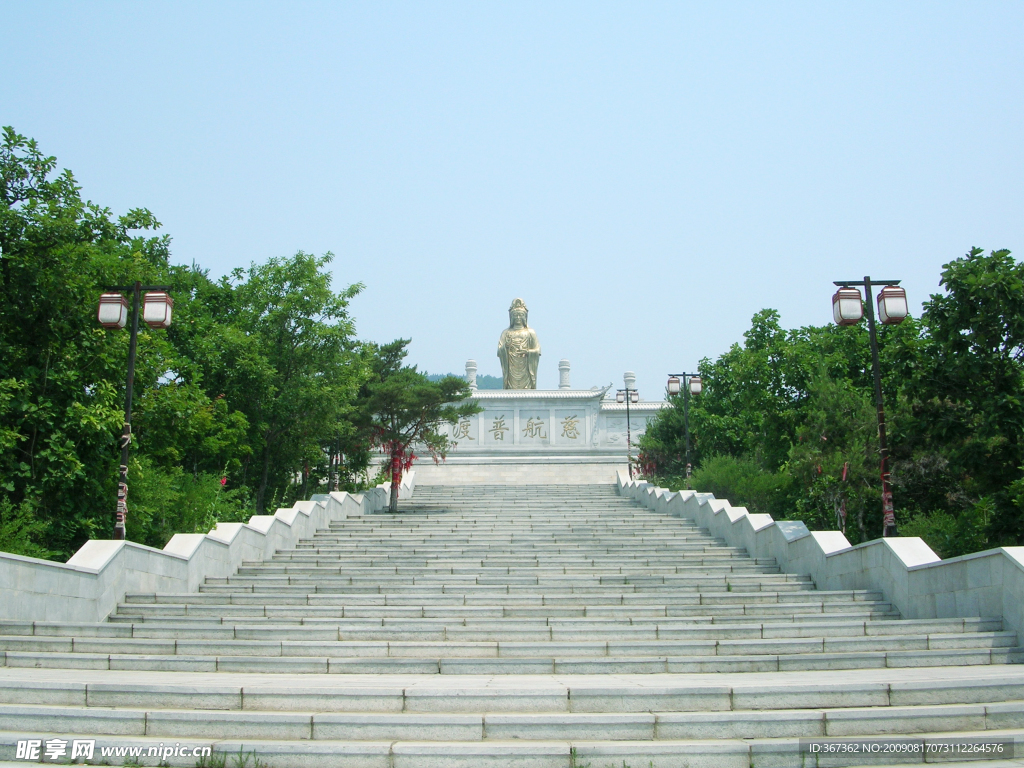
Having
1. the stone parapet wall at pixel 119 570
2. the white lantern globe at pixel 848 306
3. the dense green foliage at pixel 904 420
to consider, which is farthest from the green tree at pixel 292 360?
the white lantern globe at pixel 848 306

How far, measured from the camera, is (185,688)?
6.82 m

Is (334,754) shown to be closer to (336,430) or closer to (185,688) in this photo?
(185,688)

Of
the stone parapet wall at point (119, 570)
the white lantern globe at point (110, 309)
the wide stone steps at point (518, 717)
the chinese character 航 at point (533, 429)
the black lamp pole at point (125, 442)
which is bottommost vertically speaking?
the wide stone steps at point (518, 717)

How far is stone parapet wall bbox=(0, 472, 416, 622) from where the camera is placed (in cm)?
1005

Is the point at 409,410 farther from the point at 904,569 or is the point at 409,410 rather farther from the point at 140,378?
the point at 904,569

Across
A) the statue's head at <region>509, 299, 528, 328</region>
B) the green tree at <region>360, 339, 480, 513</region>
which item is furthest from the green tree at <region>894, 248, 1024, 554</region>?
the statue's head at <region>509, 299, 528, 328</region>

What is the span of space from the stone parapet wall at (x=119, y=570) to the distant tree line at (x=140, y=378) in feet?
3.73

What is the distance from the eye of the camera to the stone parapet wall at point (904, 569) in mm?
9240

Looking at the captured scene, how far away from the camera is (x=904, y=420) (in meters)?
13.0

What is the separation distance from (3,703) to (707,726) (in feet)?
17.4

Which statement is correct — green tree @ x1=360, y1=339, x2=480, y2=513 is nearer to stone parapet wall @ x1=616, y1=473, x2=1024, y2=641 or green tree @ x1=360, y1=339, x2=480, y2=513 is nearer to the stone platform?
stone parapet wall @ x1=616, y1=473, x2=1024, y2=641

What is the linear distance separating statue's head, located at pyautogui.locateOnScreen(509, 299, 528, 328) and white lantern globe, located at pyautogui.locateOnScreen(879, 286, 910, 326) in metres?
31.8

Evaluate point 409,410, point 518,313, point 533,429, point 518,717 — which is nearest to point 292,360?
point 409,410

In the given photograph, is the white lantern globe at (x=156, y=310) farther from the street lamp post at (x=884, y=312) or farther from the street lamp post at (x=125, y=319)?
the street lamp post at (x=884, y=312)
